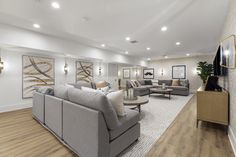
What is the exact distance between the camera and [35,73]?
15.8 ft

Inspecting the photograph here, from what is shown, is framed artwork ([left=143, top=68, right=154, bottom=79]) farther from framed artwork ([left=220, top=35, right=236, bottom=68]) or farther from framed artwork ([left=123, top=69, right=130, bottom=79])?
framed artwork ([left=220, top=35, right=236, bottom=68])

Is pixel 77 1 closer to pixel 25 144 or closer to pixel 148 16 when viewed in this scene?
pixel 148 16

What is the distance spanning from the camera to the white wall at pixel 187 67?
8242 millimetres

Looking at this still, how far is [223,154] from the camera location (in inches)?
73.8

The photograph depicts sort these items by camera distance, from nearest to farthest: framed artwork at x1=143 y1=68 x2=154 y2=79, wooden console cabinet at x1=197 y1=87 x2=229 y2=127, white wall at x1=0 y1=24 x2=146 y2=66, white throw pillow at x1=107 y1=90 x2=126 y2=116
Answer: white throw pillow at x1=107 y1=90 x2=126 y2=116 < wooden console cabinet at x1=197 y1=87 x2=229 y2=127 < white wall at x1=0 y1=24 x2=146 y2=66 < framed artwork at x1=143 y1=68 x2=154 y2=79

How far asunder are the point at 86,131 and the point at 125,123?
60 centimetres

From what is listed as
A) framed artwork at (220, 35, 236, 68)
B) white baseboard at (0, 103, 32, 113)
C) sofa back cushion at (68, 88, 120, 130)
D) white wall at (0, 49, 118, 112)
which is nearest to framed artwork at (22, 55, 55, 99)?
white wall at (0, 49, 118, 112)

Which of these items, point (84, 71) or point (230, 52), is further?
point (84, 71)

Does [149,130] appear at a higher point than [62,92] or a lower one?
lower

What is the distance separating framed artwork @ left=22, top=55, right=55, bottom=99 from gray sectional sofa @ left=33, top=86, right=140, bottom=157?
3.13m

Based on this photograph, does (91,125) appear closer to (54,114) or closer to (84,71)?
(54,114)

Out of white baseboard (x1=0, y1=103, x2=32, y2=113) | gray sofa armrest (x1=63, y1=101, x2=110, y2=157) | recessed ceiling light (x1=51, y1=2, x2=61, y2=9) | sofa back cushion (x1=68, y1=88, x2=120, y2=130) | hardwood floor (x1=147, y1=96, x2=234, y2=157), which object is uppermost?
Answer: recessed ceiling light (x1=51, y1=2, x2=61, y2=9)

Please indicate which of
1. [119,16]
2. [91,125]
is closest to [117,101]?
[91,125]

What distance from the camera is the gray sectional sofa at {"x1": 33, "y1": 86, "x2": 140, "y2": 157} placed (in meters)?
1.53
